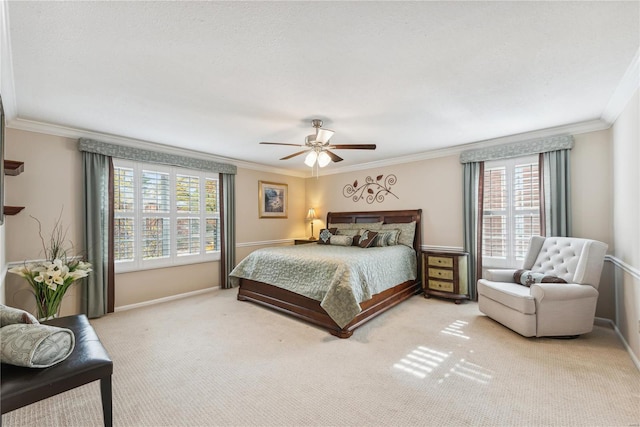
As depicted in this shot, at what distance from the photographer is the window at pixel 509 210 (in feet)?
12.8

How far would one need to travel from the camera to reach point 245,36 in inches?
69.8

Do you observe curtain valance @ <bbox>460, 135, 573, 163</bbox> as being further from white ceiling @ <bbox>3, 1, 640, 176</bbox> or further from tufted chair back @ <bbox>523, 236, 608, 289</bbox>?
tufted chair back @ <bbox>523, 236, 608, 289</bbox>

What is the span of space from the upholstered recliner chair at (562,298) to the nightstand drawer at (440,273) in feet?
3.37

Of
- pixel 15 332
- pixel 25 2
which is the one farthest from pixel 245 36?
pixel 15 332

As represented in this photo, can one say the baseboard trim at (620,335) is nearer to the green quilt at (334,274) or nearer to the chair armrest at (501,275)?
the chair armrest at (501,275)

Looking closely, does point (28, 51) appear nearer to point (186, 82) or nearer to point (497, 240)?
point (186, 82)

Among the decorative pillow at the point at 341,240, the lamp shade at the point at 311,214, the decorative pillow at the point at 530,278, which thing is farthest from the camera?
the lamp shade at the point at 311,214

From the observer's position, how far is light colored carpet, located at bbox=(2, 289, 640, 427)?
1.80 m

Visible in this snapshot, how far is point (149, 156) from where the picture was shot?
4.14 m

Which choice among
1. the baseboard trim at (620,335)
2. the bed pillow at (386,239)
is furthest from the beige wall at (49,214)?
the baseboard trim at (620,335)

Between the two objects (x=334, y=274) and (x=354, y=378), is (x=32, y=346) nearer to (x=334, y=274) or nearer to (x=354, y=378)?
(x=354, y=378)

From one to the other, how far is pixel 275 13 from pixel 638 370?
378cm

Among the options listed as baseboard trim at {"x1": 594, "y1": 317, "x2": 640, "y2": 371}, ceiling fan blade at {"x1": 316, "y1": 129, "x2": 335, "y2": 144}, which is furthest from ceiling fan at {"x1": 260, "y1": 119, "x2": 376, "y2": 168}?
baseboard trim at {"x1": 594, "y1": 317, "x2": 640, "y2": 371}

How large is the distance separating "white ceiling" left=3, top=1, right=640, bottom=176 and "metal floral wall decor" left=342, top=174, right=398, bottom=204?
201 centimetres
